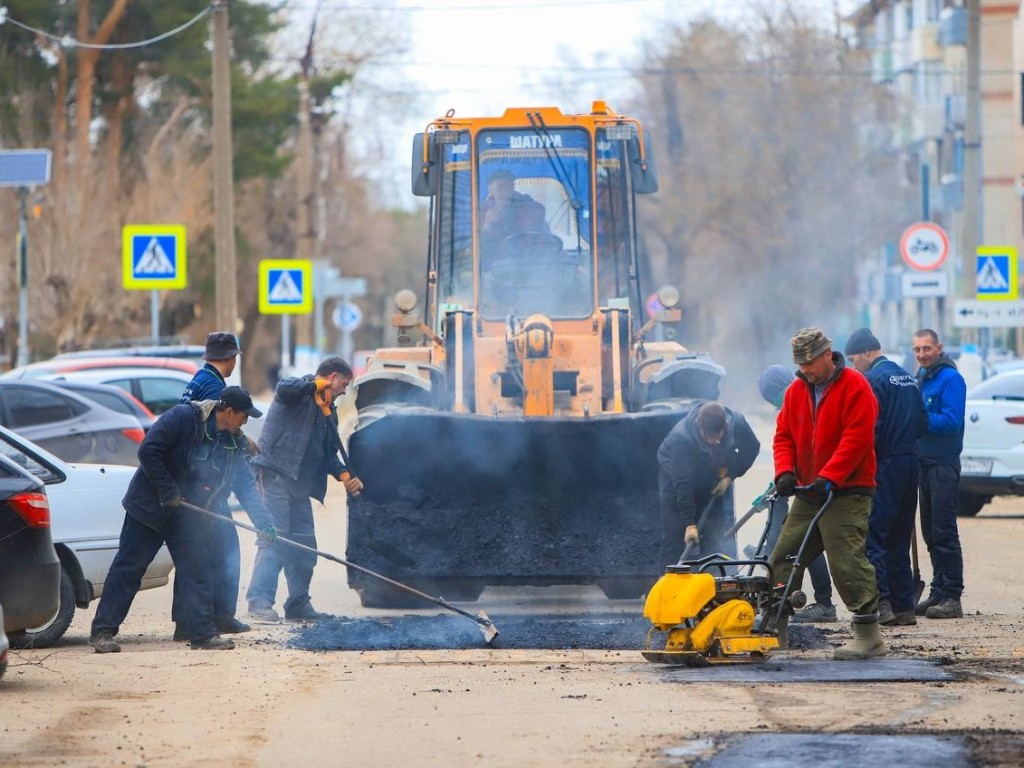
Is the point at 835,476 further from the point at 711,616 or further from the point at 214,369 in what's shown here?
the point at 214,369

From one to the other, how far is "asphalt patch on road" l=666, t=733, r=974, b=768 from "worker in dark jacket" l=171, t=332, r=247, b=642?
4491 millimetres

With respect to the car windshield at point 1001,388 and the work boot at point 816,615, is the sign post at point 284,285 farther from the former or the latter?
the work boot at point 816,615

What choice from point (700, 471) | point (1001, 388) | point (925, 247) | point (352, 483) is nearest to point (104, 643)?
point (352, 483)

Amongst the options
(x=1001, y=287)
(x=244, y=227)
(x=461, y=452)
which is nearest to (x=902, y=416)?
(x=461, y=452)

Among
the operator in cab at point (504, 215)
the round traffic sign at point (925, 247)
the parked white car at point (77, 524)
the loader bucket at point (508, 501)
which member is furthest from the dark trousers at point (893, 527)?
the round traffic sign at point (925, 247)

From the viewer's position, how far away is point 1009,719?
26.3ft

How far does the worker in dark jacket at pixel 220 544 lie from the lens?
1121cm

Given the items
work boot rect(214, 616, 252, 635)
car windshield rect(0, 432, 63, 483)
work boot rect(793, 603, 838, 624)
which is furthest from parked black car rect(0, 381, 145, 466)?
work boot rect(793, 603, 838, 624)

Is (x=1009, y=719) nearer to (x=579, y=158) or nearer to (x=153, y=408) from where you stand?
(x=579, y=158)

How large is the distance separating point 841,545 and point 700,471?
1503 mm

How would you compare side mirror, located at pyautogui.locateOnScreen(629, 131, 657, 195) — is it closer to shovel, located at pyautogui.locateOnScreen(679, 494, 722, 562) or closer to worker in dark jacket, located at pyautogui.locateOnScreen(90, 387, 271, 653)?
shovel, located at pyautogui.locateOnScreen(679, 494, 722, 562)

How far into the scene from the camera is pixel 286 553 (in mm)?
12391

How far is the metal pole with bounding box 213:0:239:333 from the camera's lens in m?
23.2

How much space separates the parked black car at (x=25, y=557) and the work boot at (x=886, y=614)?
5026 mm
